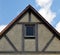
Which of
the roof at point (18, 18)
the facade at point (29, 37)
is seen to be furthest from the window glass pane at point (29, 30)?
the roof at point (18, 18)

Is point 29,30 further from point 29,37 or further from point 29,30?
point 29,37

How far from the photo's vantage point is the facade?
20094 mm

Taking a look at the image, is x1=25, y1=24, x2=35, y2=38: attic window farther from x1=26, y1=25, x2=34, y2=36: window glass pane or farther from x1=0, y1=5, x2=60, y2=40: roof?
x1=0, y1=5, x2=60, y2=40: roof

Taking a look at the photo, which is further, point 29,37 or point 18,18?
point 18,18

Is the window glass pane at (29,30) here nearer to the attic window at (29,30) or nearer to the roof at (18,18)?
the attic window at (29,30)

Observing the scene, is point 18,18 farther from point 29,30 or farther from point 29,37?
point 29,37

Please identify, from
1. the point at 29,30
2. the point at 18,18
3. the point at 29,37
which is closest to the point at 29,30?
the point at 29,30

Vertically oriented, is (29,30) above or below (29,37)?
Answer: above

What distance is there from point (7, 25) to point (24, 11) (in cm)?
162

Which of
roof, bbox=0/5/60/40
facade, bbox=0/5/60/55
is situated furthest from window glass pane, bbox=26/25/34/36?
roof, bbox=0/5/60/40

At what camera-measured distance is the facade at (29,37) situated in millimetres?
20094

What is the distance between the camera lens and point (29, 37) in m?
20.3

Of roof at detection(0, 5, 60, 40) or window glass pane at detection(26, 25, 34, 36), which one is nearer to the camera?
roof at detection(0, 5, 60, 40)

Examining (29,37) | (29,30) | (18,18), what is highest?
(18,18)
